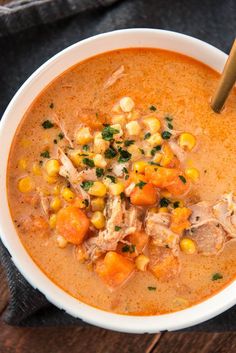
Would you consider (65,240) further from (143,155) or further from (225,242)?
(225,242)

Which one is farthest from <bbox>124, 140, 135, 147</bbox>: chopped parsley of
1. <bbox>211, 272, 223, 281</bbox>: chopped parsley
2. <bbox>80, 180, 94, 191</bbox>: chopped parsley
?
<bbox>211, 272, 223, 281</bbox>: chopped parsley

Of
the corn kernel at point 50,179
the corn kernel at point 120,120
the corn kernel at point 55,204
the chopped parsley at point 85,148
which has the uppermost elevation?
the corn kernel at point 120,120

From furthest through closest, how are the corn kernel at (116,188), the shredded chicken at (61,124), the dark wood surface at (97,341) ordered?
the dark wood surface at (97,341) → the shredded chicken at (61,124) → the corn kernel at (116,188)

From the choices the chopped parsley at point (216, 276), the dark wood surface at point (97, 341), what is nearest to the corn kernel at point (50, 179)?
the dark wood surface at point (97, 341)

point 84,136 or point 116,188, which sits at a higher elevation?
point 84,136

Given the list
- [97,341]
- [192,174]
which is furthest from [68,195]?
[97,341]

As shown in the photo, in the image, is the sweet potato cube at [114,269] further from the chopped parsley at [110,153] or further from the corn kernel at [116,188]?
the chopped parsley at [110,153]

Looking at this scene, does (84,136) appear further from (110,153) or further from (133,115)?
(133,115)
